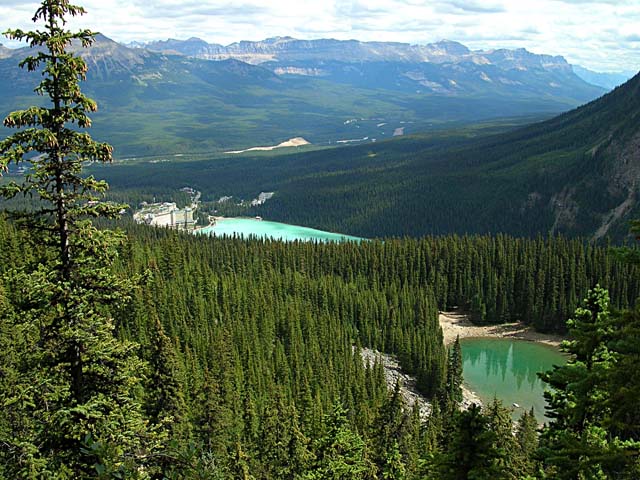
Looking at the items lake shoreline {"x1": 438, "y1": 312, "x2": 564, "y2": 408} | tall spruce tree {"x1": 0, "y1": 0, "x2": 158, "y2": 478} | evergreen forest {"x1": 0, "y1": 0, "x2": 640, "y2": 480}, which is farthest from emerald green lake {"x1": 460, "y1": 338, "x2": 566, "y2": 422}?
tall spruce tree {"x1": 0, "y1": 0, "x2": 158, "y2": 478}

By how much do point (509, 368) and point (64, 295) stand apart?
111463mm

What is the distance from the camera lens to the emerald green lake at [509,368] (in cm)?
10134

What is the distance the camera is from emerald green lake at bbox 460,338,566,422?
3990 inches

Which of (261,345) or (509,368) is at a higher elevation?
(261,345)

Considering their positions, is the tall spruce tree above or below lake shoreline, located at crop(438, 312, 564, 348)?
above

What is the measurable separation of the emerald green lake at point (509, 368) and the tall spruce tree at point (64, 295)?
3390 inches

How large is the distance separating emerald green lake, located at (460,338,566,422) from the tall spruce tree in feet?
283

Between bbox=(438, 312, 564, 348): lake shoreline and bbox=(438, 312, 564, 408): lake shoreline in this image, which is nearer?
bbox=(438, 312, 564, 408): lake shoreline

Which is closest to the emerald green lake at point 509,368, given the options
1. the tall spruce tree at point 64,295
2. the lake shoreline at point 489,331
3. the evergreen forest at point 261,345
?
the lake shoreline at point 489,331

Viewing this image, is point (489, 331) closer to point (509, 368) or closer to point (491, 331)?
point (491, 331)

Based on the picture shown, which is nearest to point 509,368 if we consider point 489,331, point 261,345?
point 489,331

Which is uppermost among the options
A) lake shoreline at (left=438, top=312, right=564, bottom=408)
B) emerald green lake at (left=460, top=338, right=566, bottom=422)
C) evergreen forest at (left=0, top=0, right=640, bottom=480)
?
evergreen forest at (left=0, top=0, right=640, bottom=480)

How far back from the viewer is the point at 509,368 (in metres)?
116

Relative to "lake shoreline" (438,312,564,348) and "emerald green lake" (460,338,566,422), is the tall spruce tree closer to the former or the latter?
"emerald green lake" (460,338,566,422)
